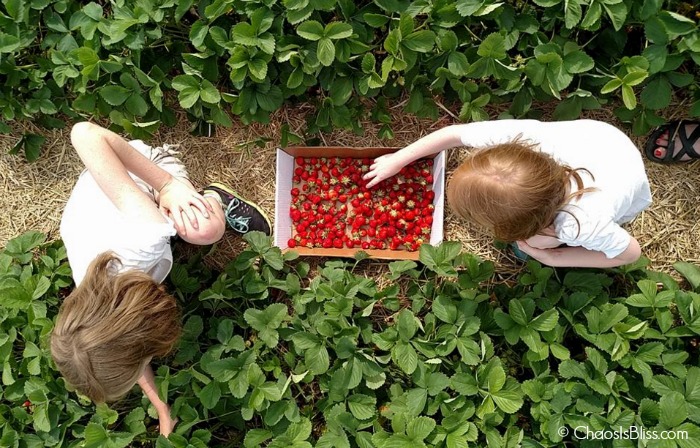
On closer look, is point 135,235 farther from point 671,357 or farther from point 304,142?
point 671,357

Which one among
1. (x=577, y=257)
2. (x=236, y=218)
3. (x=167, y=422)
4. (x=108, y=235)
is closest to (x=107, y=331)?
(x=108, y=235)

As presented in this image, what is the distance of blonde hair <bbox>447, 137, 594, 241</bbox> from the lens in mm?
1933

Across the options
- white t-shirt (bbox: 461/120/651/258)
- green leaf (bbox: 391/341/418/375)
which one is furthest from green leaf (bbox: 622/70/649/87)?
green leaf (bbox: 391/341/418/375)

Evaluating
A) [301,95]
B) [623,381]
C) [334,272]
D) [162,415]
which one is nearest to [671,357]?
[623,381]

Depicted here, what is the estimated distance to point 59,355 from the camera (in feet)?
6.55

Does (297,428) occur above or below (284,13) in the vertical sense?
below

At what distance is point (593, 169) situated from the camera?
219cm

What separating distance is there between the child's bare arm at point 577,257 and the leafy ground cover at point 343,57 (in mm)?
744

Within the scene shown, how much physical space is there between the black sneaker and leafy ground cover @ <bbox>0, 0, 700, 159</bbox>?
41 centimetres

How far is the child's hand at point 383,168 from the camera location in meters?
2.73

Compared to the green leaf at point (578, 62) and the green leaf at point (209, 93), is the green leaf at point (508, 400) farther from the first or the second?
the green leaf at point (209, 93)

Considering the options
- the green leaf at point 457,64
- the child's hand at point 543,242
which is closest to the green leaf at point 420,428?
the child's hand at point 543,242

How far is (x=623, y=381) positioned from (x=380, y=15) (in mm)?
2169

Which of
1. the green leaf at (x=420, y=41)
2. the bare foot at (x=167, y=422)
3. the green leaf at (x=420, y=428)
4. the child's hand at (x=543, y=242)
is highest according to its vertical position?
the green leaf at (x=420, y=41)
